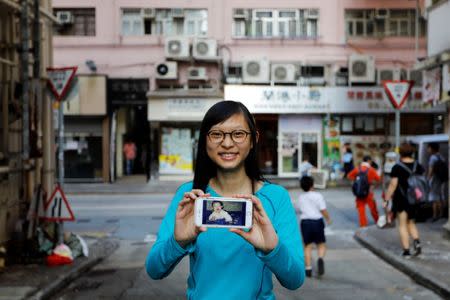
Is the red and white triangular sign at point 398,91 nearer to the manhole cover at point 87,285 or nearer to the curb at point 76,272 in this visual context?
the curb at point 76,272

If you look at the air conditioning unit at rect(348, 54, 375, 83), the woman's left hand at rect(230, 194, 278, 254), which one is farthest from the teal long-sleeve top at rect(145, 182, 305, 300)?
the air conditioning unit at rect(348, 54, 375, 83)

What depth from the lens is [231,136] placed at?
89.8 inches

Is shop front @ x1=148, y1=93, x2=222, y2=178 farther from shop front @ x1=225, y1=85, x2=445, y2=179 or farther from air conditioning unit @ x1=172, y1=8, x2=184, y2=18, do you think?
air conditioning unit @ x1=172, y1=8, x2=184, y2=18

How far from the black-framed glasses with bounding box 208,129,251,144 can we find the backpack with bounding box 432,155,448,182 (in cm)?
1113

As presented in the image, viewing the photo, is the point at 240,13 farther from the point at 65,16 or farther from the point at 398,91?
the point at 398,91

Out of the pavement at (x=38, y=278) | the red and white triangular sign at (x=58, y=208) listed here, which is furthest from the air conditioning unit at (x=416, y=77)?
the red and white triangular sign at (x=58, y=208)

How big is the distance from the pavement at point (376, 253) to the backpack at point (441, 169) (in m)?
1.07

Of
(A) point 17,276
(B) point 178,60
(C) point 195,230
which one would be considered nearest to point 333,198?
(B) point 178,60

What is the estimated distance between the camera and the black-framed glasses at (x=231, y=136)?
2281 millimetres

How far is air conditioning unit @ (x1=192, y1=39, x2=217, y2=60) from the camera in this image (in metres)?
22.9

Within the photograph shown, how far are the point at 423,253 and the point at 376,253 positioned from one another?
0.81 m

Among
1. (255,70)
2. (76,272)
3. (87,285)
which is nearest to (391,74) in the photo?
(255,70)

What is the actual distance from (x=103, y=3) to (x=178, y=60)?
4.06 meters

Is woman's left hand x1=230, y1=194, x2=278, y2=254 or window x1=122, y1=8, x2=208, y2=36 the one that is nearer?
woman's left hand x1=230, y1=194, x2=278, y2=254
